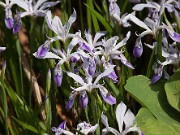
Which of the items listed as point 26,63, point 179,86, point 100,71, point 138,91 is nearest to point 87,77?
point 100,71

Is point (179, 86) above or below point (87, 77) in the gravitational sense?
below

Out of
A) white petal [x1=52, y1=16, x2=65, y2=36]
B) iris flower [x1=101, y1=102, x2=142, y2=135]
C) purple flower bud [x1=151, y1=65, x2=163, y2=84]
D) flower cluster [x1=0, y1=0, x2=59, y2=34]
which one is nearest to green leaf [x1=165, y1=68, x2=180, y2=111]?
purple flower bud [x1=151, y1=65, x2=163, y2=84]

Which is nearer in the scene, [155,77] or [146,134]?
[146,134]

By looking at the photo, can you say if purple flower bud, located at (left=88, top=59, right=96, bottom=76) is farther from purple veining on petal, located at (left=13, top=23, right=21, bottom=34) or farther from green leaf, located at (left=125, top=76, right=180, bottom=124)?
purple veining on petal, located at (left=13, top=23, right=21, bottom=34)

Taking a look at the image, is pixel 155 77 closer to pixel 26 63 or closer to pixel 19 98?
pixel 19 98

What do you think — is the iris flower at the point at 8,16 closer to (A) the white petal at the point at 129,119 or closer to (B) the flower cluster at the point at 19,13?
(B) the flower cluster at the point at 19,13

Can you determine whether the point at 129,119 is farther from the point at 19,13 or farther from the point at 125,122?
the point at 19,13

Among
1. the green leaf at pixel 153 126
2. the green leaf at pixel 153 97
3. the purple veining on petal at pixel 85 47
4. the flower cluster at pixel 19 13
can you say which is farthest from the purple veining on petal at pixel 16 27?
the green leaf at pixel 153 126
